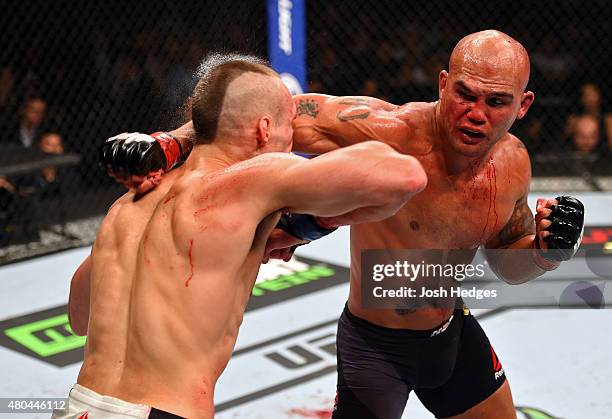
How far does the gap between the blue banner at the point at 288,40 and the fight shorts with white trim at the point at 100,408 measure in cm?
426

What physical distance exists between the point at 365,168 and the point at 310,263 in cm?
326

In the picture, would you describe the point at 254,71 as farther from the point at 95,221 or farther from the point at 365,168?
the point at 95,221

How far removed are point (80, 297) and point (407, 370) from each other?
3.12 ft

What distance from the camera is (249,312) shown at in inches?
169

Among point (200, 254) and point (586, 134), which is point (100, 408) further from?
point (586, 134)

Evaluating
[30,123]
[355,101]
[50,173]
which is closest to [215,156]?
[355,101]

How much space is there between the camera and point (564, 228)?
7.68 feet

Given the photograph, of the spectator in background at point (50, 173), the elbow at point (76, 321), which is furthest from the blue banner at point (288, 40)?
the elbow at point (76, 321)

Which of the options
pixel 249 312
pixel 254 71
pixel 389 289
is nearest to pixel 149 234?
pixel 254 71

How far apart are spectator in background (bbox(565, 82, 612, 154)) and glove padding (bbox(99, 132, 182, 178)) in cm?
532

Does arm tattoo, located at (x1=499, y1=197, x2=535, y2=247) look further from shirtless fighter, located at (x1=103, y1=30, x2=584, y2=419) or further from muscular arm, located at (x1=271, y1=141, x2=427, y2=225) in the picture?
muscular arm, located at (x1=271, y1=141, x2=427, y2=225)

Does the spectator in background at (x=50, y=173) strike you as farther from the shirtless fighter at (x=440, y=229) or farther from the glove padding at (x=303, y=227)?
the glove padding at (x=303, y=227)

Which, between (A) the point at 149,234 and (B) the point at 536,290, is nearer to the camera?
(A) the point at 149,234

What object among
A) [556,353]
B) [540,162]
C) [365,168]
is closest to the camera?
[365,168]
